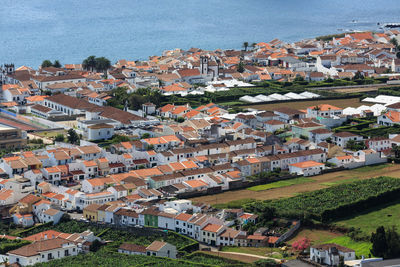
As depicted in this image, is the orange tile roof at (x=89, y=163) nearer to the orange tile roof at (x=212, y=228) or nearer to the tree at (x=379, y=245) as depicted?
the orange tile roof at (x=212, y=228)

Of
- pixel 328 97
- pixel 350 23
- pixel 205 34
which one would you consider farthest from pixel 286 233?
pixel 350 23

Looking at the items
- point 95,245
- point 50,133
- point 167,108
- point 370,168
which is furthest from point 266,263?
point 167,108

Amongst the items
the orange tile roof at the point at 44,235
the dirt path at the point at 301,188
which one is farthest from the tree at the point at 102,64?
the orange tile roof at the point at 44,235

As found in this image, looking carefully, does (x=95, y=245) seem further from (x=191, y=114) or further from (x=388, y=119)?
(x=388, y=119)

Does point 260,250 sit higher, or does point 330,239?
point 330,239

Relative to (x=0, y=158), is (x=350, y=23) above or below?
above

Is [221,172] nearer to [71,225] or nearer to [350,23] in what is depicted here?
[71,225]
